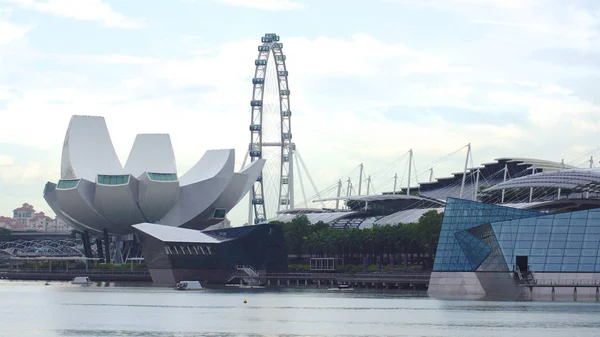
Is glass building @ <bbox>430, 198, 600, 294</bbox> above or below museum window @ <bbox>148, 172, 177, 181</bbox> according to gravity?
below

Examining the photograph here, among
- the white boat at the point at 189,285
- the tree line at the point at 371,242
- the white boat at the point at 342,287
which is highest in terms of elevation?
the tree line at the point at 371,242

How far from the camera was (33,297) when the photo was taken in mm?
96562

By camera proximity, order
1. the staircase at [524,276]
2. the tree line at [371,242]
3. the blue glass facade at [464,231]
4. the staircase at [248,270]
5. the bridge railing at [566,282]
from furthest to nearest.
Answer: the tree line at [371,242], the staircase at [248,270], the blue glass facade at [464,231], the staircase at [524,276], the bridge railing at [566,282]

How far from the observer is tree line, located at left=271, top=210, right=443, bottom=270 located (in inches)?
4894

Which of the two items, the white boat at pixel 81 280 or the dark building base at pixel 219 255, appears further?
the white boat at pixel 81 280

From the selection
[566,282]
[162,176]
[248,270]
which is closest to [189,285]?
[248,270]

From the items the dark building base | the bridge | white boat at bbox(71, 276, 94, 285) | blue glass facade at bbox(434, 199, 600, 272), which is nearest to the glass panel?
white boat at bbox(71, 276, 94, 285)

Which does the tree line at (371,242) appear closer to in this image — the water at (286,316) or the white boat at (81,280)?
the white boat at (81,280)

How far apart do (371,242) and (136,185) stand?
98.5 feet

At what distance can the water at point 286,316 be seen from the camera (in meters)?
60.4

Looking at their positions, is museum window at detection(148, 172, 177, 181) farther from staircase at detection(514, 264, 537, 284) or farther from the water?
staircase at detection(514, 264, 537, 284)

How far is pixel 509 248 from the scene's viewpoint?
88.6 meters

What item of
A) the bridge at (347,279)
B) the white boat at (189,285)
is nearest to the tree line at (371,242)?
the bridge at (347,279)

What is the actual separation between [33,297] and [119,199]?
49.8 meters
